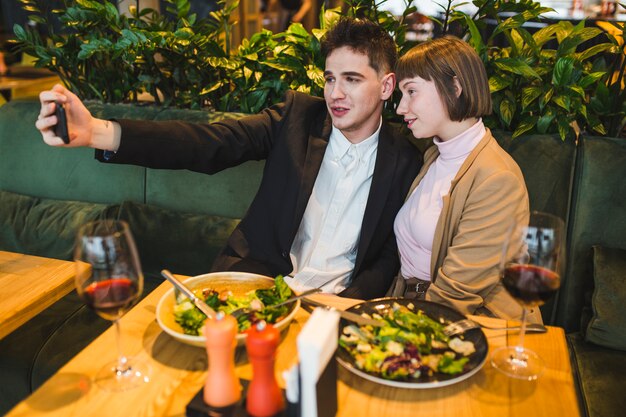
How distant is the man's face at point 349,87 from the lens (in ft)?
6.29

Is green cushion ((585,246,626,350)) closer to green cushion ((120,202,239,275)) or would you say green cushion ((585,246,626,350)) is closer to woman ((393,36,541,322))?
woman ((393,36,541,322))

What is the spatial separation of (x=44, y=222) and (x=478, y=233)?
1826 mm

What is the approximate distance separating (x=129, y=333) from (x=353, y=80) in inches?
43.4

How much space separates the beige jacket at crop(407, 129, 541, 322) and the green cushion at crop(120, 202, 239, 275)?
3.34ft

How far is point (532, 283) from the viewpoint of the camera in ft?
3.66

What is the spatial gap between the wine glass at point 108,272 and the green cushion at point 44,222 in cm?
144

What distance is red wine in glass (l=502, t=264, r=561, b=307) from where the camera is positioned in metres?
1.11

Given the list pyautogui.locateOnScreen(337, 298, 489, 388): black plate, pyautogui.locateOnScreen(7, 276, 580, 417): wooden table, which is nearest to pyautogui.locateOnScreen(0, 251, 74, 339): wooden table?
pyautogui.locateOnScreen(7, 276, 580, 417): wooden table

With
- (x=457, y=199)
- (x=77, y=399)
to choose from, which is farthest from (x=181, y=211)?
(x=77, y=399)

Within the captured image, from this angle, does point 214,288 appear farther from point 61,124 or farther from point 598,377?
point 598,377

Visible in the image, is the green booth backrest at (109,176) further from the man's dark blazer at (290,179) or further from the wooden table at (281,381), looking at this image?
the wooden table at (281,381)

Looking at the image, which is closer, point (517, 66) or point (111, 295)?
point (111, 295)

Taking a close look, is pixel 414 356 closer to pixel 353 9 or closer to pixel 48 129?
pixel 48 129

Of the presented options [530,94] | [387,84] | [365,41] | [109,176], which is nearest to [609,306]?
[530,94]
